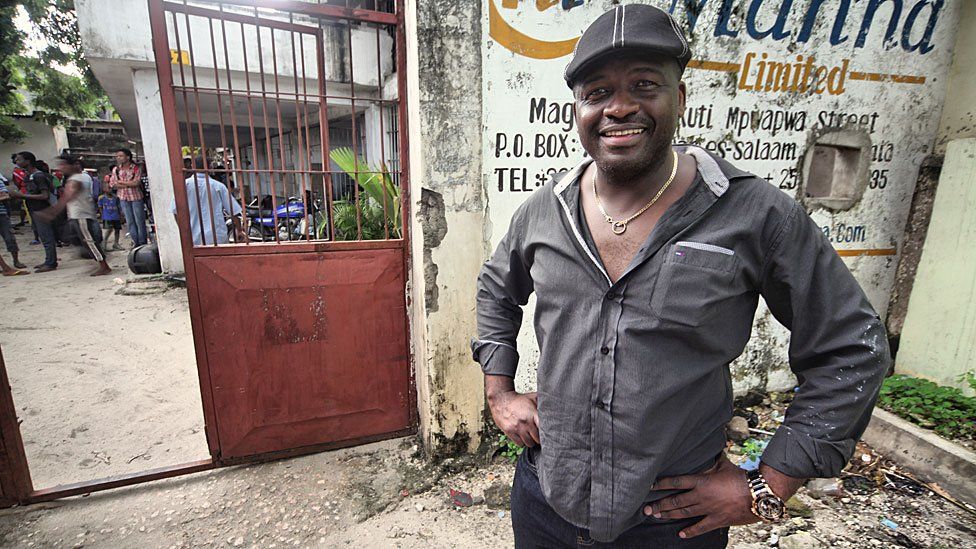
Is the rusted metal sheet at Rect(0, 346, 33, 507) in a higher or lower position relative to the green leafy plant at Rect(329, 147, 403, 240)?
lower

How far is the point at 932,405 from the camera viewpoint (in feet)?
10.6

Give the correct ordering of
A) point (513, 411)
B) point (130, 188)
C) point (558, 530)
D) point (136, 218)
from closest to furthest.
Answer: point (558, 530) → point (513, 411) → point (130, 188) → point (136, 218)

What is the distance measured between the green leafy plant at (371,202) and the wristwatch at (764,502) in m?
2.46

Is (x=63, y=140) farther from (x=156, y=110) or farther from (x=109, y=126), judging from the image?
(x=156, y=110)

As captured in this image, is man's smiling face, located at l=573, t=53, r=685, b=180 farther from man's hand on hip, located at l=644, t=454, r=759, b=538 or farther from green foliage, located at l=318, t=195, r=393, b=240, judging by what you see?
green foliage, located at l=318, t=195, r=393, b=240

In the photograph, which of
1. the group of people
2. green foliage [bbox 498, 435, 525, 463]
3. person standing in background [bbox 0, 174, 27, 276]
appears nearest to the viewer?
green foliage [bbox 498, 435, 525, 463]

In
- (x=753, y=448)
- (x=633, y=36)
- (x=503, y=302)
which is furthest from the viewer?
(x=753, y=448)

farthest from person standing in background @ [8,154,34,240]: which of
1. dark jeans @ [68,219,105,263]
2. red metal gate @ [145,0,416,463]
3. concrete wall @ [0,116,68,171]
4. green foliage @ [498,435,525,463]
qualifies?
green foliage @ [498,435,525,463]

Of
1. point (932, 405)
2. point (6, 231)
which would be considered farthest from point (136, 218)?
point (932, 405)

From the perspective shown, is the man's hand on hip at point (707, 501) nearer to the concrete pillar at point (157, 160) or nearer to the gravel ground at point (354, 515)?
the gravel ground at point (354, 515)

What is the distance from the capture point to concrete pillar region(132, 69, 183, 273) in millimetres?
6871

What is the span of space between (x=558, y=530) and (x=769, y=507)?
1.81ft

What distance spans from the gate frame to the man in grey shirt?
194 cm

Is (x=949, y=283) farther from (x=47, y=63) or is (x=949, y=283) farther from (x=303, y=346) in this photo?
(x=47, y=63)
